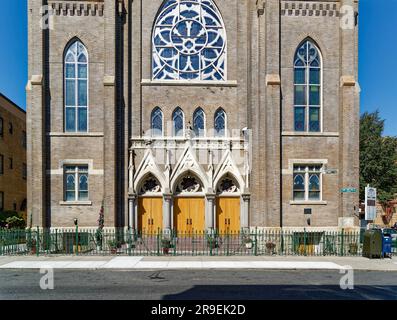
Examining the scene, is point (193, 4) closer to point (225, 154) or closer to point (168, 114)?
point (168, 114)

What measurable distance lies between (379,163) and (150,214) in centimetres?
3035

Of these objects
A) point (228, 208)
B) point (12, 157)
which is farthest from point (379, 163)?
point (12, 157)

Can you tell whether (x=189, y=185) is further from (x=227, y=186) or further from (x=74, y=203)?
(x=74, y=203)

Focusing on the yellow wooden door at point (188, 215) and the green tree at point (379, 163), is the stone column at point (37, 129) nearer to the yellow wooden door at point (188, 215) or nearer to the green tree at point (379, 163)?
the yellow wooden door at point (188, 215)

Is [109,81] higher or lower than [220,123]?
higher

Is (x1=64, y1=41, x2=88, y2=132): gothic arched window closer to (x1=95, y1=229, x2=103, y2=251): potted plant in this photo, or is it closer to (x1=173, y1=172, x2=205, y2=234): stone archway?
(x1=95, y1=229, x2=103, y2=251): potted plant

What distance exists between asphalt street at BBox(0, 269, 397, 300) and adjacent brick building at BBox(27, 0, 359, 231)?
7140 millimetres

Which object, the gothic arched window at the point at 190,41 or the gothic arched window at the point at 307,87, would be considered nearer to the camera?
the gothic arched window at the point at 307,87

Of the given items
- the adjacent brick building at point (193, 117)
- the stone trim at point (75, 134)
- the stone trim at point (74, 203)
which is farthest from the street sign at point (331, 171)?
the stone trim at point (74, 203)

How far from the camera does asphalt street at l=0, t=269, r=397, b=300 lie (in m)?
9.76

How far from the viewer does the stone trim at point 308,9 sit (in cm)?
2092

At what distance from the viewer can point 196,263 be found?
14734 mm

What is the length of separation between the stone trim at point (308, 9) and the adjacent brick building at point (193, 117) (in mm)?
58
